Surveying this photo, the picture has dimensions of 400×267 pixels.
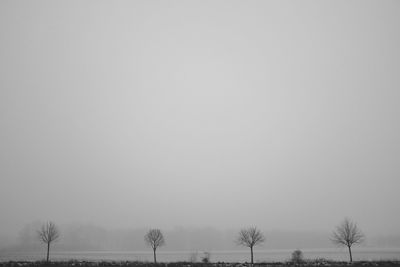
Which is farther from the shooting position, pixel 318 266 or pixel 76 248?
pixel 76 248

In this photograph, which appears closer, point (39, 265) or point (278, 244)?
point (39, 265)

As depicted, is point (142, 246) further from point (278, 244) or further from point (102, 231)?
point (278, 244)

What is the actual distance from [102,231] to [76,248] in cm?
3338

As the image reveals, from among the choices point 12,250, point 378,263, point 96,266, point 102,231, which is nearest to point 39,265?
point 96,266

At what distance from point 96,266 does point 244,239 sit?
2820 centimetres

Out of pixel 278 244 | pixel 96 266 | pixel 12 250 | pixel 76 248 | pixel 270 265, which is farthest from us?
pixel 278 244

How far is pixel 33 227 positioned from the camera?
167500mm

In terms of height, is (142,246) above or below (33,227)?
below

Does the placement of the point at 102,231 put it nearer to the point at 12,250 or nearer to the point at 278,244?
the point at 12,250

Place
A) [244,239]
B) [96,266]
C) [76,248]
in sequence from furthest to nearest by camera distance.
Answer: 1. [76,248]
2. [244,239]
3. [96,266]

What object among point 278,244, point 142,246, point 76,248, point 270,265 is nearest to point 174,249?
point 142,246

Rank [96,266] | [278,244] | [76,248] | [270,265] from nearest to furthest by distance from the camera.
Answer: [96,266], [270,265], [76,248], [278,244]

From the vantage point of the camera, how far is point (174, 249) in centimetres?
16650

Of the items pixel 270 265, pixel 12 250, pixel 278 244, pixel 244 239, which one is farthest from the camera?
pixel 278 244
